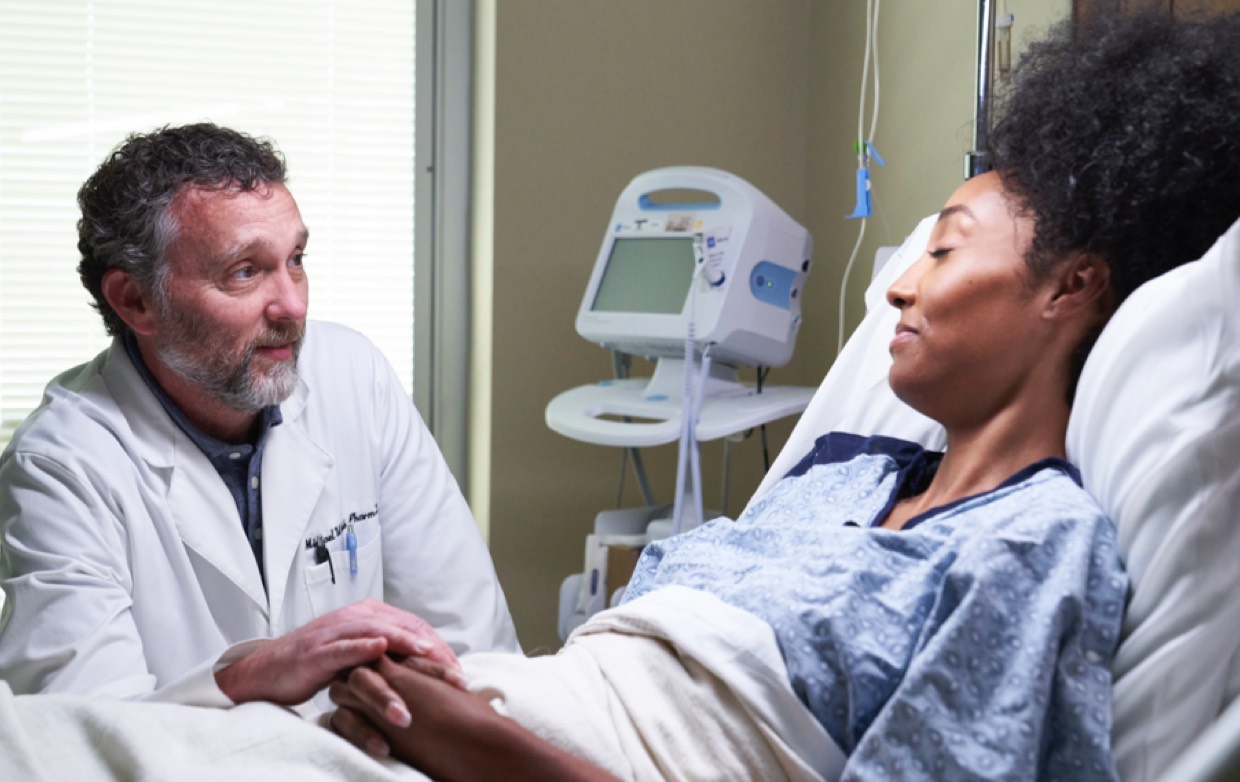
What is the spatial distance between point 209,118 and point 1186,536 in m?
2.59

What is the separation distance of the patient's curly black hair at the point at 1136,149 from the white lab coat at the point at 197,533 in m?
1.00

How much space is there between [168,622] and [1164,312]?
49.6 inches

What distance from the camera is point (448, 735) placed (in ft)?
3.52

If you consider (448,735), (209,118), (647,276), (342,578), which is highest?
(209,118)

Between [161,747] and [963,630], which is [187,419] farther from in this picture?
[963,630]

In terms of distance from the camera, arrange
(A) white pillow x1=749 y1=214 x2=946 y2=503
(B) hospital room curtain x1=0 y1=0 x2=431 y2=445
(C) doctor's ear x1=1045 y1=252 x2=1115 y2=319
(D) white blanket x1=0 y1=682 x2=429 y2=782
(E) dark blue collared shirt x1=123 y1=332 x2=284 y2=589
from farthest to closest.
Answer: (B) hospital room curtain x1=0 y1=0 x2=431 y2=445
(E) dark blue collared shirt x1=123 y1=332 x2=284 y2=589
(A) white pillow x1=749 y1=214 x2=946 y2=503
(C) doctor's ear x1=1045 y1=252 x2=1115 y2=319
(D) white blanket x1=0 y1=682 x2=429 y2=782

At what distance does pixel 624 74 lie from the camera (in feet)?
10.0

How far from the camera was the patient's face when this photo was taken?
134cm

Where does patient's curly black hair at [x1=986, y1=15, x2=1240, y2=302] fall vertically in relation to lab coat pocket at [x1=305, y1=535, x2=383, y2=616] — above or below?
above

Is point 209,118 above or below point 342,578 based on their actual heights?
above

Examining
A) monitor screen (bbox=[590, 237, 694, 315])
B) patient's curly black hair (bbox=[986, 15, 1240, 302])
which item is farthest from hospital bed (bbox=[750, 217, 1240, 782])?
monitor screen (bbox=[590, 237, 694, 315])

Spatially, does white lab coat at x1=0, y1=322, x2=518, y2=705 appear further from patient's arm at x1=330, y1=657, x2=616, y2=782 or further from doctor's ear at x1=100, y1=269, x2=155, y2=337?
patient's arm at x1=330, y1=657, x2=616, y2=782

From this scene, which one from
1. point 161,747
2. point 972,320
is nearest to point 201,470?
point 161,747

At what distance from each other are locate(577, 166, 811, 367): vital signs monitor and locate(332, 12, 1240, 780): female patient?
921 mm
